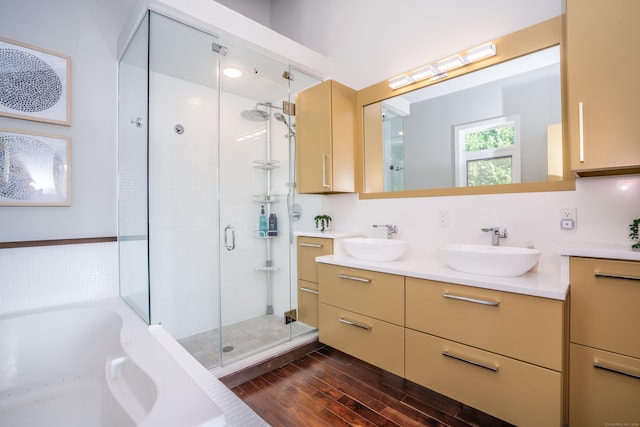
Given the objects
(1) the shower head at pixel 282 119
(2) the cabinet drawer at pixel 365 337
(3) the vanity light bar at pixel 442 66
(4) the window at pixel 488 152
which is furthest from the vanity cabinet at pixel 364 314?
(3) the vanity light bar at pixel 442 66

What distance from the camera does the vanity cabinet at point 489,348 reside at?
3.96 feet

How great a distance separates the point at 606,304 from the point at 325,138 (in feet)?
6.43

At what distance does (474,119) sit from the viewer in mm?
1962

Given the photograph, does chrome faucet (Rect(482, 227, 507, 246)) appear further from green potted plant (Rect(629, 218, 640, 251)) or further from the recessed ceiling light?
the recessed ceiling light

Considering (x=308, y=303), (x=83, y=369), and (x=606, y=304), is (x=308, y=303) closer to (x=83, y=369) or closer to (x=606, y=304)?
(x=83, y=369)

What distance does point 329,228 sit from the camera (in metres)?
2.78

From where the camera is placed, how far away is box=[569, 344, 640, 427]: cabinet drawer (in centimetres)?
117

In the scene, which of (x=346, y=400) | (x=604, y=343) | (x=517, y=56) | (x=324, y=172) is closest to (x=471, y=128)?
(x=517, y=56)

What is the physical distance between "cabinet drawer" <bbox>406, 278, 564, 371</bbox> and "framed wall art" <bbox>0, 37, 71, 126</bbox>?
8.42ft

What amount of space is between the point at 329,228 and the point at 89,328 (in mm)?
1886

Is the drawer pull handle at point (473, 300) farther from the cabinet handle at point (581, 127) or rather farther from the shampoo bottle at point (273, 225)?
the shampoo bottle at point (273, 225)

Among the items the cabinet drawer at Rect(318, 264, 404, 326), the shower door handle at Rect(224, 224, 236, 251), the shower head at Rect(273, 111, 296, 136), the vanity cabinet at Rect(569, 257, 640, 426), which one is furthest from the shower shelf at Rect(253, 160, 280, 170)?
the vanity cabinet at Rect(569, 257, 640, 426)

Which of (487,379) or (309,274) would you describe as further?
(309,274)

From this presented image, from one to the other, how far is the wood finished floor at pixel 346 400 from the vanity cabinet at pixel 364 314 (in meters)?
0.19
